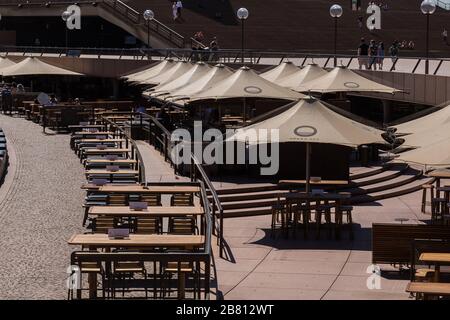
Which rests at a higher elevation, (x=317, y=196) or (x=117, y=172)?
(x=117, y=172)

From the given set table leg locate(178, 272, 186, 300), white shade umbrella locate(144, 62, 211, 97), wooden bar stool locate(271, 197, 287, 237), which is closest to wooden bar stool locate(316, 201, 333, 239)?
wooden bar stool locate(271, 197, 287, 237)

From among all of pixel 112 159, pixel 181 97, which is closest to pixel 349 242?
pixel 112 159

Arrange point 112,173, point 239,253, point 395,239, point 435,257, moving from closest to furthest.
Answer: point 435,257 < point 395,239 < point 239,253 < point 112,173

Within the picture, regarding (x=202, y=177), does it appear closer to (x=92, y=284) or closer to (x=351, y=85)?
(x=92, y=284)

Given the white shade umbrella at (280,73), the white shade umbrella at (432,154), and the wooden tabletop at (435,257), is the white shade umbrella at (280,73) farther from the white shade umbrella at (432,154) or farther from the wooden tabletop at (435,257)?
the wooden tabletop at (435,257)

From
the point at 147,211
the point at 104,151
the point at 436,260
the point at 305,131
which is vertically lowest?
the point at 436,260

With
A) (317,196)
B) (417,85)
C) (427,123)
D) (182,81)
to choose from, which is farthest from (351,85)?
(427,123)

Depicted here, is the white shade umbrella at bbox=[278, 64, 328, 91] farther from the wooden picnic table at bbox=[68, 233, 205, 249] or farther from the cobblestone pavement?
the wooden picnic table at bbox=[68, 233, 205, 249]

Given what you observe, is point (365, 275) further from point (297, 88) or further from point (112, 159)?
point (297, 88)

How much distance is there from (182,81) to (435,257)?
698 inches

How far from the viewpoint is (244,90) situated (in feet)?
85.8

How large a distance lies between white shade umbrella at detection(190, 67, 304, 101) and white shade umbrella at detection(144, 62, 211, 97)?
3.32 meters

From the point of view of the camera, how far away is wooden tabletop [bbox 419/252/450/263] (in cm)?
1402

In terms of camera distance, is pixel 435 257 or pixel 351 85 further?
pixel 351 85
